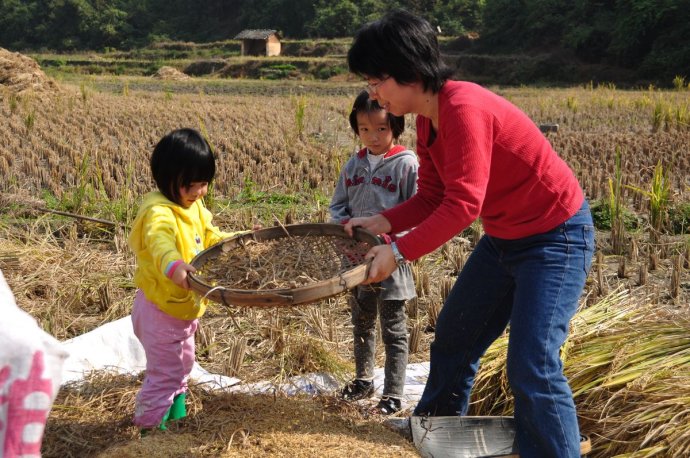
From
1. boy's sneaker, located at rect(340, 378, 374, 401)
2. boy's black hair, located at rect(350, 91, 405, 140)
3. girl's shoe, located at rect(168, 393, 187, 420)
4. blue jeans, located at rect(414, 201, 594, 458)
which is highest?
boy's black hair, located at rect(350, 91, 405, 140)

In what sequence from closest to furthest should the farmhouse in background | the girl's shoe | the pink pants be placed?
the pink pants, the girl's shoe, the farmhouse in background

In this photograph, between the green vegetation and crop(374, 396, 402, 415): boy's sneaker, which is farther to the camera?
the green vegetation

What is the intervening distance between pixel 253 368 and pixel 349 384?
0.50 meters

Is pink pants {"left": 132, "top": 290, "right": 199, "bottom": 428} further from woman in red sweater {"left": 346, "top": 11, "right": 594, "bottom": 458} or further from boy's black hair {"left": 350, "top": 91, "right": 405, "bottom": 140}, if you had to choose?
boy's black hair {"left": 350, "top": 91, "right": 405, "bottom": 140}

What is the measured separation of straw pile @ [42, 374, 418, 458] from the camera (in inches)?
95.6

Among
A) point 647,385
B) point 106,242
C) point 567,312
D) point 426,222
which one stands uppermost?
point 426,222

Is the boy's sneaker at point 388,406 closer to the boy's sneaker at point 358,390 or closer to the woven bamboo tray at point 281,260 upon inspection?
the boy's sneaker at point 358,390

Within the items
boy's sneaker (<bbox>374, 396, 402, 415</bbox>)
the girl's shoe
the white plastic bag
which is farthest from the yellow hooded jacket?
the white plastic bag

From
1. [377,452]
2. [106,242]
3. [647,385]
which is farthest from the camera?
[106,242]

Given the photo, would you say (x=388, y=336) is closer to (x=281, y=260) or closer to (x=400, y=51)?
(x=281, y=260)

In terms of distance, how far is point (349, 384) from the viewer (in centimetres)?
316

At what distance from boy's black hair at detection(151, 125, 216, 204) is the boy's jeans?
0.84m

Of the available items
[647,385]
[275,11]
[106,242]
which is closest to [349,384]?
[647,385]

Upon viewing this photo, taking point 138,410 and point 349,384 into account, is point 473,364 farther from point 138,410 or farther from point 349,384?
point 138,410
